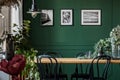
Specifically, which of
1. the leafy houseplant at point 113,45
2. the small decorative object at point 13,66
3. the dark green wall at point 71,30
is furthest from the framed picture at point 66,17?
the small decorative object at point 13,66

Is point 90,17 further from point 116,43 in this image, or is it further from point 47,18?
point 116,43

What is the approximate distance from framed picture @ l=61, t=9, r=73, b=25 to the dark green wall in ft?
0.25

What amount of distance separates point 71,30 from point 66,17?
33 centimetres

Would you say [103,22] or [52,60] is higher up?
[103,22]

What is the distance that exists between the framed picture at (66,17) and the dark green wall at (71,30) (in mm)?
75

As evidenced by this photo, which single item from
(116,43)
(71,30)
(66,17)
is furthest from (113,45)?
(66,17)

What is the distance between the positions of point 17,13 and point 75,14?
1.63 m

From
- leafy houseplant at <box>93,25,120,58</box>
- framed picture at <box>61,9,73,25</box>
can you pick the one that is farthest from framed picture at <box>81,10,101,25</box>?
leafy houseplant at <box>93,25,120,58</box>

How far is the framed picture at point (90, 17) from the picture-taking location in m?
6.96

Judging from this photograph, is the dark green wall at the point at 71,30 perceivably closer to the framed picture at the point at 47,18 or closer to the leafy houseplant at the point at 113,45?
the framed picture at the point at 47,18

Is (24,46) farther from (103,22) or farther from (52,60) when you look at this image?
(103,22)

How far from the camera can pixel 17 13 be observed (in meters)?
5.94

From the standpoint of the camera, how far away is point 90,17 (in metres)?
6.96

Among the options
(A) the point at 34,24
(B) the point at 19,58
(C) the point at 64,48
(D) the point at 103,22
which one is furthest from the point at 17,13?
(B) the point at 19,58
